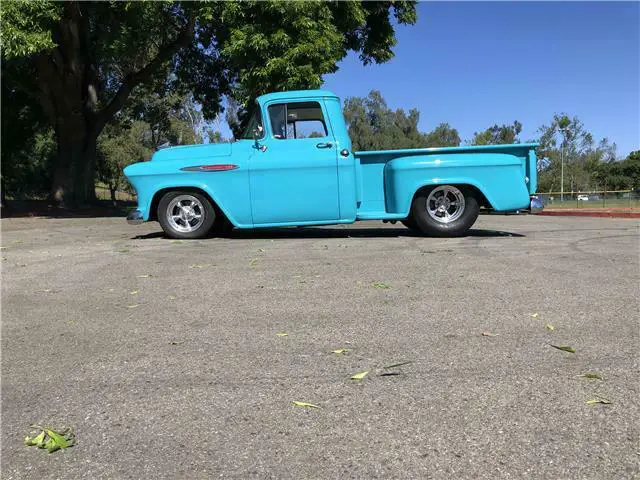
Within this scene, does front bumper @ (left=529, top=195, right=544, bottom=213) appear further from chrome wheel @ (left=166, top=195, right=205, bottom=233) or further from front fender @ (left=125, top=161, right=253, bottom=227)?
chrome wheel @ (left=166, top=195, right=205, bottom=233)

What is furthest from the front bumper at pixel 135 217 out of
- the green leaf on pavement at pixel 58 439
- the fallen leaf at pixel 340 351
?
the green leaf on pavement at pixel 58 439

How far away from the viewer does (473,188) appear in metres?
8.40

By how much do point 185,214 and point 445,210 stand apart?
4.09 meters


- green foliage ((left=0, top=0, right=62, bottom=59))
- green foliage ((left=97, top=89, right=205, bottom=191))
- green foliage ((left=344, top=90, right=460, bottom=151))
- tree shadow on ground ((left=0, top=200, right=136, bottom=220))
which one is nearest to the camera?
green foliage ((left=0, top=0, right=62, bottom=59))

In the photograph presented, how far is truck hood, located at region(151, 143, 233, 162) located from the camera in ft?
27.4

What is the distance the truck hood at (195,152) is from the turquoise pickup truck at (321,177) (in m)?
0.02

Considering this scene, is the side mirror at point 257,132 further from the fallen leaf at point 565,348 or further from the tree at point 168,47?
the fallen leaf at point 565,348

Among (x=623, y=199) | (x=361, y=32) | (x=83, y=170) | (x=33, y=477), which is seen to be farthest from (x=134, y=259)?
(x=623, y=199)

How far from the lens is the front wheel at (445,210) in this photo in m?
8.42

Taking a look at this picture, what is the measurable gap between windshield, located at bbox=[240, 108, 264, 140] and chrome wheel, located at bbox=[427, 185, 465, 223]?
9.24ft

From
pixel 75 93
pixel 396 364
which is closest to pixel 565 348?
pixel 396 364

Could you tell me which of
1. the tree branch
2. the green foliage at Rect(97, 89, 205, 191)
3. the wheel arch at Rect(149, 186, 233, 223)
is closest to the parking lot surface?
the wheel arch at Rect(149, 186, 233, 223)

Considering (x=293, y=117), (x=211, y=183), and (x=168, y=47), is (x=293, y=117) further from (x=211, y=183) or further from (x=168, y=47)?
(x=168, y=47)

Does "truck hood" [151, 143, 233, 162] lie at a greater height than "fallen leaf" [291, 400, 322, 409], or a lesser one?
greater
